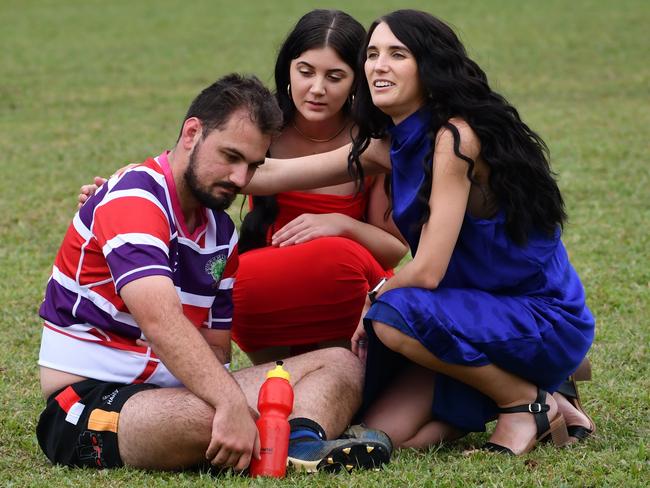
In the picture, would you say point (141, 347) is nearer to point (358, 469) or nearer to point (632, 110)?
point (358, 469)

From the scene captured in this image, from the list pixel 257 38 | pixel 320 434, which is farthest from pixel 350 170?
pixel 257 38

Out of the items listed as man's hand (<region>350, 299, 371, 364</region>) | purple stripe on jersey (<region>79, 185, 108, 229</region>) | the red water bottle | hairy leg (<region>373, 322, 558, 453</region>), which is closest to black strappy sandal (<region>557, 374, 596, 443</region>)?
hairy leg (<region>373, 322, 558, 453</region>)

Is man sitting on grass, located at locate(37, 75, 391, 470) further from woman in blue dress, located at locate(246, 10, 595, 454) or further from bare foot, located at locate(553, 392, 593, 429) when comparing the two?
bare foot, located at locate(553, 392, 593, 429)

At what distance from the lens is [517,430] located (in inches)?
156

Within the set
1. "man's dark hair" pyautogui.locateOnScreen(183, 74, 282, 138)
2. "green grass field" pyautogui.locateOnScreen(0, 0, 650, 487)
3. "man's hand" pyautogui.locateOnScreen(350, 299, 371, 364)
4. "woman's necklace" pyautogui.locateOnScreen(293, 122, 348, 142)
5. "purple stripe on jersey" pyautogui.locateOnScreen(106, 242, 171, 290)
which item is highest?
"man's dark hair" pyautogui.locateOnScreen(183, 74, 282, 138)

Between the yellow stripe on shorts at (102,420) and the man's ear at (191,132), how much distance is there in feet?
2.88

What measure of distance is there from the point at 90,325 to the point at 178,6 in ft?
61.5

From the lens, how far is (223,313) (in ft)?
13.7

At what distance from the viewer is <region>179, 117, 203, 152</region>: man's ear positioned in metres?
3.81

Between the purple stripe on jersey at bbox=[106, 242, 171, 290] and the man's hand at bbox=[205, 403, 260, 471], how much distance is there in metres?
0.47

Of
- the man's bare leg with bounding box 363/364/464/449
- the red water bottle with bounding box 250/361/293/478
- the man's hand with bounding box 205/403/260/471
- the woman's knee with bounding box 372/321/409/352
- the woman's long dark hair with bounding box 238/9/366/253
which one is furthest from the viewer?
the woman's long dark hair with bounding box 238/9/366/253

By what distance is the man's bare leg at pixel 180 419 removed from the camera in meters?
3.56

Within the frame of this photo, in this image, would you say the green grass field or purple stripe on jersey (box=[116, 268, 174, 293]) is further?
the green grass field

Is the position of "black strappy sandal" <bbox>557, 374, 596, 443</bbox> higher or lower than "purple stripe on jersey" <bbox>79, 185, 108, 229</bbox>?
lower
